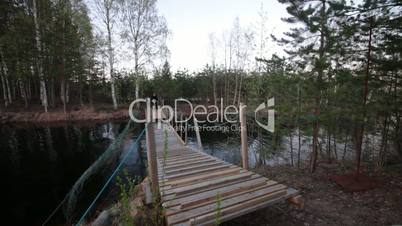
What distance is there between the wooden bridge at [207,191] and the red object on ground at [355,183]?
102cm

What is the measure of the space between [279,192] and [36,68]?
16.3 metres

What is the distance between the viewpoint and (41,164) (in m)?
5.93

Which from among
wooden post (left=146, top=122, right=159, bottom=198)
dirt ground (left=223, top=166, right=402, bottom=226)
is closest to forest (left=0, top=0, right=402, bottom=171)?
dirt ground (left=223, top=166, right=402, bottom=226)

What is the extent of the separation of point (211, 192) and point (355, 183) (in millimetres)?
2279

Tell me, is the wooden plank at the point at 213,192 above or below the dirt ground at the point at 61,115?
below

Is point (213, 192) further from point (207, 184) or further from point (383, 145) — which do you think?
point (383, 145)

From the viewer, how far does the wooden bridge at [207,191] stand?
1915 millimetres

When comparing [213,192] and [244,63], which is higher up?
[244,63]

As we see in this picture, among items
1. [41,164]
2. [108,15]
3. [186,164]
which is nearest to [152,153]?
[186,164]

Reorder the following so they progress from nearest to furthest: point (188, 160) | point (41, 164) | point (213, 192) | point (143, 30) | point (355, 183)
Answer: point (213, 192) < point (355, 183) < point (188, 160) < point (41, 164) < point (143, 30)

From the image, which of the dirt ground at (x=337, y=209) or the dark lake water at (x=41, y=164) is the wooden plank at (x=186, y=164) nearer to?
the dirt ground at (x=337, y=209)

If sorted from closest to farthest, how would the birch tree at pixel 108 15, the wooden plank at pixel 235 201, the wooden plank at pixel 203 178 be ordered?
the wooden plank at pixel 235 201
the wooden plank at pixel 203 178
the birch tree at pixel 108 15

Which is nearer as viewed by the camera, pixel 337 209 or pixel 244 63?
pixel 337 209

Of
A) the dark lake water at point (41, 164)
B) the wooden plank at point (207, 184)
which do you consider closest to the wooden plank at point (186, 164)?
the wooden plank at point (207, 184)
